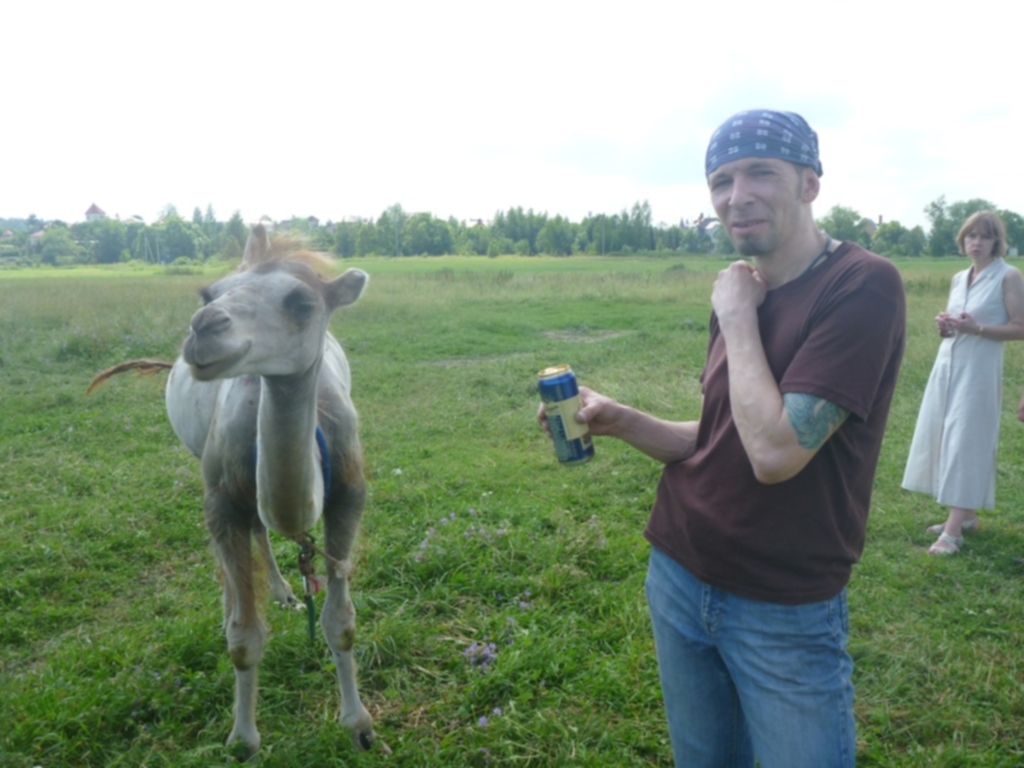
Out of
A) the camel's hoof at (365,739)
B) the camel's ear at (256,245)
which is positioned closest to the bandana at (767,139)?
the camel's ear at (256,245)

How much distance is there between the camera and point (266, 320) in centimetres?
215

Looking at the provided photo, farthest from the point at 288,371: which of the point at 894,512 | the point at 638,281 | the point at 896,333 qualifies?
the point at 638,281

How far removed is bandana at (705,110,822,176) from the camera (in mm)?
1673

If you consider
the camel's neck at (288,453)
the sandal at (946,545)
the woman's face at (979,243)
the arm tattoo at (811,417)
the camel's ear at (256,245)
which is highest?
Answer: the woman's face at (979,243)

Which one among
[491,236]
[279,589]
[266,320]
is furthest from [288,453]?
[491,236]

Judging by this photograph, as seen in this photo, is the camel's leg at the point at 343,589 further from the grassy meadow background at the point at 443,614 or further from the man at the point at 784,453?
the man at the point at 784,453

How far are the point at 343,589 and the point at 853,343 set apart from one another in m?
2.53

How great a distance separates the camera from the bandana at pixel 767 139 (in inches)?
65.9

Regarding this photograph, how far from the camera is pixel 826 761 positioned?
158 centimetres

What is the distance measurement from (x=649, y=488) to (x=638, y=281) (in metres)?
21.2

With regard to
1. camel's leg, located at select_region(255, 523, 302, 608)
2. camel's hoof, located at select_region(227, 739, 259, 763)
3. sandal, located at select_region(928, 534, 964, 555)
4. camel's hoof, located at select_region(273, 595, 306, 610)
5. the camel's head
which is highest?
the camel's head

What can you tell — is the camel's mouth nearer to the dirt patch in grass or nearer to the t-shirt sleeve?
the t-shirt sleeve

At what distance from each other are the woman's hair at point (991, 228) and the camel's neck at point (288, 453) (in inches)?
178

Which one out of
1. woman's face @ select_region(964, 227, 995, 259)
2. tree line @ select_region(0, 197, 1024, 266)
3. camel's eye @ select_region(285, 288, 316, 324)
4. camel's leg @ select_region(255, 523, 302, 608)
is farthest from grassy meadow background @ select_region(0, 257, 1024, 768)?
tree line @ select_region(0, 197, 1024, 266)
